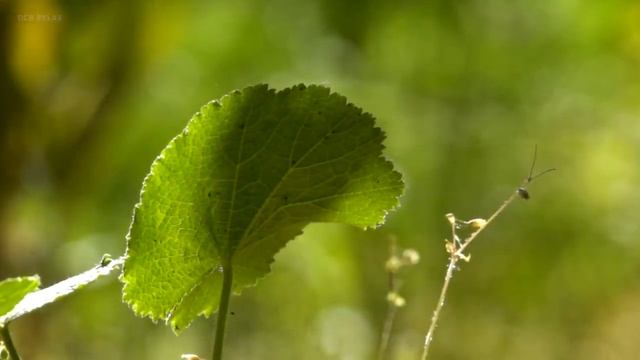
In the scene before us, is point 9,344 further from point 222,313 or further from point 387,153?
point 387,153

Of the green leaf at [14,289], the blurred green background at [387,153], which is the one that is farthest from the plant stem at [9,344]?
the blurred green background at [387,153]

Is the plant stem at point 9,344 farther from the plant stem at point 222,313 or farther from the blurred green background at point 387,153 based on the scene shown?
the blurred green background at point 387,153

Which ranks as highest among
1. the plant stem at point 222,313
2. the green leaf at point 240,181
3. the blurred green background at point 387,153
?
the blurred green background at point 387,153

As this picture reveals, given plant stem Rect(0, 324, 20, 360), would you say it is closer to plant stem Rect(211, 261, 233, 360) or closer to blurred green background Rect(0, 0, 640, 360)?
plant stem Rect(211, 261, 233, 360)

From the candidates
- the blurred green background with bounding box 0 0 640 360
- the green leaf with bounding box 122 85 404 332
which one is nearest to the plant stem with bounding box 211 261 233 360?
the green leaf with bounding box 122 85 404 332

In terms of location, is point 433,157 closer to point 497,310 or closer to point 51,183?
point 497,310

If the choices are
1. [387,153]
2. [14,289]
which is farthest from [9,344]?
[387,153]
